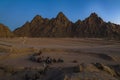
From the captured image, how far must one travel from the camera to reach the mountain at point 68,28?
1813 inches

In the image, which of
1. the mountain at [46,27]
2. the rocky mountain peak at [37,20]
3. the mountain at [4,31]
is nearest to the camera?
the mountain at [4,31]

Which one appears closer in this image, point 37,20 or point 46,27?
point 46,27

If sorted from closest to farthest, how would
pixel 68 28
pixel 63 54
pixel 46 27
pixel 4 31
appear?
pixel 63 54
pixel 4 31
pixel 68 28
pixel 46 27

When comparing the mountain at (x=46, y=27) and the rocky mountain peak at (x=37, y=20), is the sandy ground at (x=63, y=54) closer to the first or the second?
the mountain at (x=46, y=27)

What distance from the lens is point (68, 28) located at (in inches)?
1890

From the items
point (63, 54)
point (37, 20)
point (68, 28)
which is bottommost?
point (63, 54)

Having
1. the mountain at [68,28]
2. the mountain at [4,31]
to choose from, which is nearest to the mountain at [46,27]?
the mountain at [68,28]

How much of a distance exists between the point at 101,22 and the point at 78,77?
41.4 meters

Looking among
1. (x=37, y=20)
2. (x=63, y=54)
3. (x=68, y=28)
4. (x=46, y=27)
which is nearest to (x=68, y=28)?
(x=68, y=28)

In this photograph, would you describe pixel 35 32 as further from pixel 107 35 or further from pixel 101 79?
pixel 101 79

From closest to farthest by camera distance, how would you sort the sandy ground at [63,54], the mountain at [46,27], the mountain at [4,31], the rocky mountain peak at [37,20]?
the sandy ground at [63,54] < the mountain at [4,31] < the mountain at [46,27] < the rocky mountain peak at [37,20]

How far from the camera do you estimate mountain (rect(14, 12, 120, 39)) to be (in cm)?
4606

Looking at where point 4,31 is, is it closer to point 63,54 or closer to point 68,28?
point 68,28

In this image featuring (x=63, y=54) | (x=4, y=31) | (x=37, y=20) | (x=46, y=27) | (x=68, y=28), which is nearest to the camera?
(x=63, y=54)
